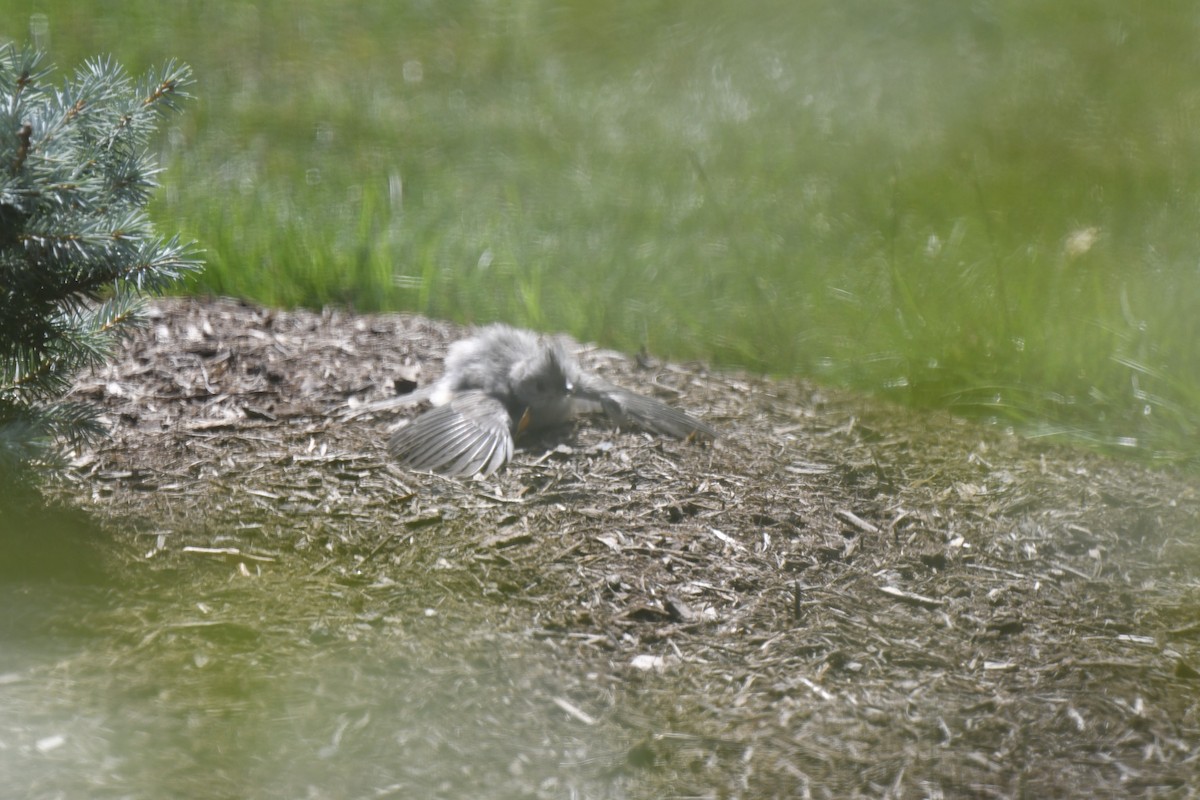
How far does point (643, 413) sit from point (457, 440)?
689 millimetres

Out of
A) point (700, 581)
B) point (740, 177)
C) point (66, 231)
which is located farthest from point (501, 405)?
point (740, 177)

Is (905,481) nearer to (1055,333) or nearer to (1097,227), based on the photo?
(1055,333)

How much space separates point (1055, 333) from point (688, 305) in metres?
1.73

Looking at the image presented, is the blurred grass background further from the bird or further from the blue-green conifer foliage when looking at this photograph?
the blue-green conifer foliage

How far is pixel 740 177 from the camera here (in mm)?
6836

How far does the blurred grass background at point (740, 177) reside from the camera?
5051mm

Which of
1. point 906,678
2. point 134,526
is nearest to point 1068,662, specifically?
point 906,678

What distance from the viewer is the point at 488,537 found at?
10.5ft

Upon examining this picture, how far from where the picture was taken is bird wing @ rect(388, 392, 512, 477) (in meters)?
3.59

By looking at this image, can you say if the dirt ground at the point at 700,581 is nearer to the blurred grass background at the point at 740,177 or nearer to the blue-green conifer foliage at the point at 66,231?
the blue-green conifer foliage at the point at 66,231

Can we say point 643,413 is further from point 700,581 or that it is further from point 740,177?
point 740,177

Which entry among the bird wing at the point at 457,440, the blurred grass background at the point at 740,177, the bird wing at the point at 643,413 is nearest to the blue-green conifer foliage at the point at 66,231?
the bird wing at the point at 457,440

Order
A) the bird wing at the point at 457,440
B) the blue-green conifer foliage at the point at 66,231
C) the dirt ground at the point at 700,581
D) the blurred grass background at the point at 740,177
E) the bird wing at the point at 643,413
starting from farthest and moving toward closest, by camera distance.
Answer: the blurred grass background at the point at 740,177, the bird wing at the point at 643,413, the bird wing at the point at 457,440, the blue-green conifer foliage at the point at 66,231, the dirt ground at the point at 700,581

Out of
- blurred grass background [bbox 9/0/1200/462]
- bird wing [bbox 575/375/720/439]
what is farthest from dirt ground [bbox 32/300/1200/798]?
blurred grass background [bbox 9/0/1200/462]
